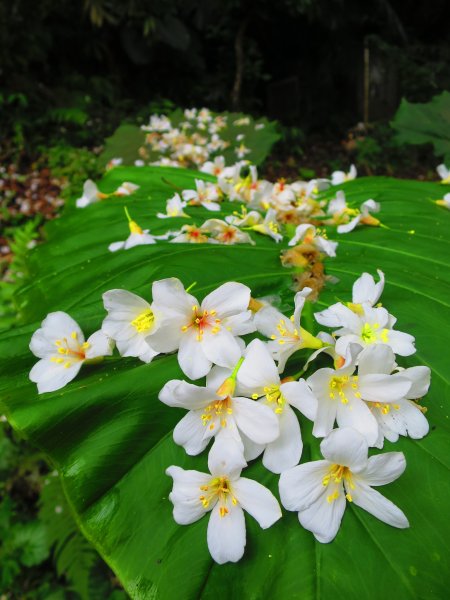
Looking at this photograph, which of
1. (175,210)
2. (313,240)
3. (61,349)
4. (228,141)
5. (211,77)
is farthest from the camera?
(211,77)

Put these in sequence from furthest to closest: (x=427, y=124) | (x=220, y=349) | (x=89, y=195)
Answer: (x=427, y=124) < (x=89, y=195) < (x=220, y=349)

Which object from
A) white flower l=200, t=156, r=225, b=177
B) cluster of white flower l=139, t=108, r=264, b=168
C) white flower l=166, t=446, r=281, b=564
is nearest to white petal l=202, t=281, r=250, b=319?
white flower l=166, t=446, r=281, b=564

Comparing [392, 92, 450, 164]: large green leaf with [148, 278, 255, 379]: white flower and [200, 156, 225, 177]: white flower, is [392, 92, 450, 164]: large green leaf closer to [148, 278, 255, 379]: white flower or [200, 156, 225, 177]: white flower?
[200, 156, 225, 177]: white flower

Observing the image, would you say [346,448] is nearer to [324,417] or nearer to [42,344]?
[324,417]

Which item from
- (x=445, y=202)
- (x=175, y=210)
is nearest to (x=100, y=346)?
(x=175, y=210)

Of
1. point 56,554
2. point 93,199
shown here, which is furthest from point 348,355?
point 56,554

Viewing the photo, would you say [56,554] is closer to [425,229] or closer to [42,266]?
[42,266]

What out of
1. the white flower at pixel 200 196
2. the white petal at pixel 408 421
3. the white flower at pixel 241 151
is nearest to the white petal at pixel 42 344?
the white petal at pixel 408 421
